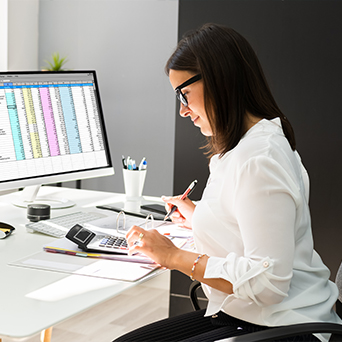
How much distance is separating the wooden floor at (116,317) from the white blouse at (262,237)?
1.50 m

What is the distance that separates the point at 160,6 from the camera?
314 cm

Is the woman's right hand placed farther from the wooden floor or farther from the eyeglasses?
the wooden floor

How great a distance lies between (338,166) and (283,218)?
1.33 metres

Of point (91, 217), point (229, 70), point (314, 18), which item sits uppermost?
point (314, 18)

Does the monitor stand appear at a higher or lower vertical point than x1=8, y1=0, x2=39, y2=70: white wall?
lower

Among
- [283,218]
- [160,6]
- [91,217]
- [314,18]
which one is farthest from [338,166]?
[160,6]

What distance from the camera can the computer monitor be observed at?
1758 millimetres

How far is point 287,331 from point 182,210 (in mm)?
680

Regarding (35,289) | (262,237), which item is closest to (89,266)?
(35,289)

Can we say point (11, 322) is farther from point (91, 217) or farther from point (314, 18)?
point (314, 18)

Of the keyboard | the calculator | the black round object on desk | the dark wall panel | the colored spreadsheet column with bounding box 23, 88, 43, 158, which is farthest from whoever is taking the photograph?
the dark wall panel

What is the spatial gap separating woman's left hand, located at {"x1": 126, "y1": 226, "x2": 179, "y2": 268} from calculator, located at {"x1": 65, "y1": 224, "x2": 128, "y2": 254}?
0.38 feet

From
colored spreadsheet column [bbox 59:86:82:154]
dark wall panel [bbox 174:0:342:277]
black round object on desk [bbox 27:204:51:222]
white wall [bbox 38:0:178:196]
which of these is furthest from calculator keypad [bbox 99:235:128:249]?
white wall [bbox 38:0:178:196]

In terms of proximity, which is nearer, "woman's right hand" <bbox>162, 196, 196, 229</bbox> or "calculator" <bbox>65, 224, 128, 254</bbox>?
"calculator" <bbox>65, 224, 128, 254</bbox>
